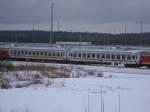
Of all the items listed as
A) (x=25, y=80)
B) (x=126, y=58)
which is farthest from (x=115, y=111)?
(x=126, y=58)

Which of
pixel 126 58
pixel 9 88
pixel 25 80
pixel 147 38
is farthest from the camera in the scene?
pixel 147 38

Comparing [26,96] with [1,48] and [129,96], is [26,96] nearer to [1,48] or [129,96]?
[129,96]

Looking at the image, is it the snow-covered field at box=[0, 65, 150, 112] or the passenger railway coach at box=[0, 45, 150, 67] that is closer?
the snow-covered field at box=[0, 65, 150, 112]

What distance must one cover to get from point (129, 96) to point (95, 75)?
15.3m

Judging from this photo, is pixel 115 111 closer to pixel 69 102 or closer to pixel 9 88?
pixel 69 102

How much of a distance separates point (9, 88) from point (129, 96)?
824cm

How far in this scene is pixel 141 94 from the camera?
829 inches

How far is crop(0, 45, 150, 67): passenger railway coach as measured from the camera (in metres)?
51.9

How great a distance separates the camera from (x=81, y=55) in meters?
58.0

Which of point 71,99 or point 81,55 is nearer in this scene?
point 71,99

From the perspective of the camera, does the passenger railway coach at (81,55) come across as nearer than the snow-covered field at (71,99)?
No

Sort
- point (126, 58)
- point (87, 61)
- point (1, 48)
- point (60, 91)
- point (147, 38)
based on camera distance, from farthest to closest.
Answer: point (147, 38), point (1, 48), point (87, 61), point (126, 58), point (60, 91)

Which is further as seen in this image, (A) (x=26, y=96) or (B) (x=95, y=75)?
(B) (x=95, y=75)

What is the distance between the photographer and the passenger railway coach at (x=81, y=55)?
2042 inches
